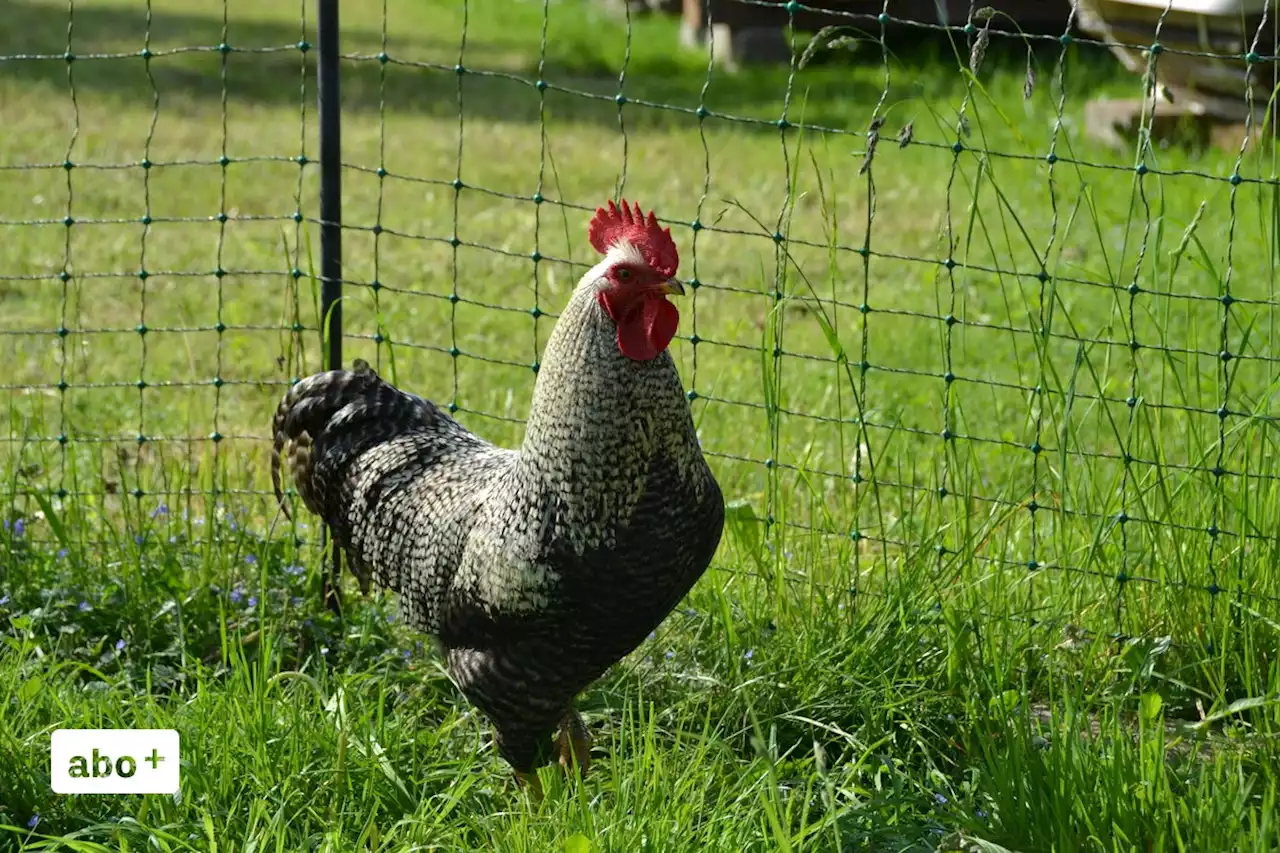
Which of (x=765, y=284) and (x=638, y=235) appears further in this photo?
(x=765, y=284)

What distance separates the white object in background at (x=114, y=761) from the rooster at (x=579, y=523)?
2.25ft

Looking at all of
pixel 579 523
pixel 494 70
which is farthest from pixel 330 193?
pixel 494 70

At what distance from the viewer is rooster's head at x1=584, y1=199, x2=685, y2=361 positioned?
9.75ft

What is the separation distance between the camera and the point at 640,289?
2.97 metres

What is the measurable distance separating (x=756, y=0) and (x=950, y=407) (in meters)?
1.27

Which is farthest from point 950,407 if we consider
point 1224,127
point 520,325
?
point 1224,127

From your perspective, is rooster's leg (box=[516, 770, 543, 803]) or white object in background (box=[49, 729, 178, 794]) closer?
white object in background (box=[49, 729, 178, 794])

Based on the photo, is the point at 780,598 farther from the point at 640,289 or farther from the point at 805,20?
the point at 805,20

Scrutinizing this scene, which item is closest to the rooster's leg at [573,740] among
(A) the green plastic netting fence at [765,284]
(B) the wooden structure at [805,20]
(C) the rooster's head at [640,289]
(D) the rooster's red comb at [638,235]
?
(A) the green plastic netting fence at [765,284]

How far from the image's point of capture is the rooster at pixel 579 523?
306 cm

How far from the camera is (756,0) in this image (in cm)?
402

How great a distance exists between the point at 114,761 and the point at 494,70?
1030cm

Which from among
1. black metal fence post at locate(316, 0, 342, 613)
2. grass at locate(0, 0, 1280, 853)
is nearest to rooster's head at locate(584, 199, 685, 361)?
grass at locate(0, 0, 1280, 853)

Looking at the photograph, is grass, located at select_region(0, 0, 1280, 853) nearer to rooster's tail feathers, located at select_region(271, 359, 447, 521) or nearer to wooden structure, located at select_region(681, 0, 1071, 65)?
rooster's tail feathers, located at select_region(271, 359, 447, 521)
